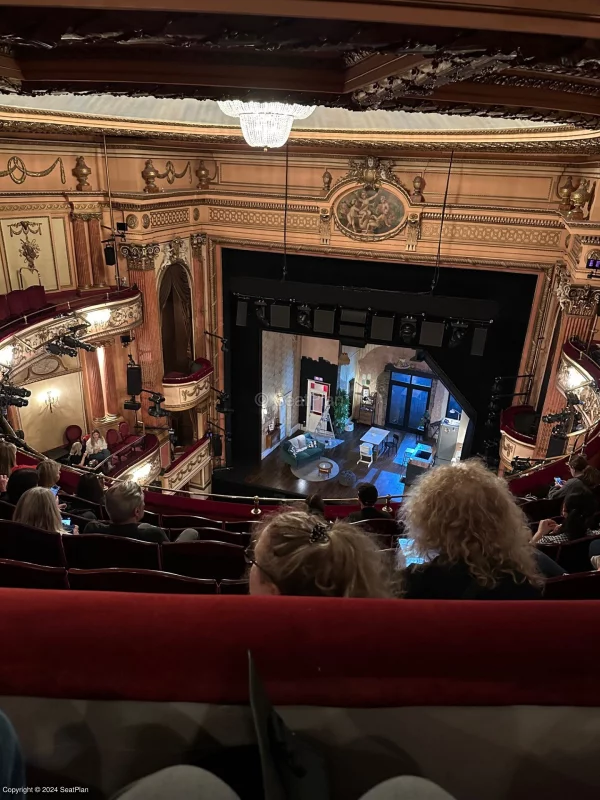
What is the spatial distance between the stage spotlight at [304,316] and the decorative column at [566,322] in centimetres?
413

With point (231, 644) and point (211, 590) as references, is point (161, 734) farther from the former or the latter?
point (211, 590)

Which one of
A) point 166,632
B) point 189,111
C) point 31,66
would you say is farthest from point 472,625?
point 189,111

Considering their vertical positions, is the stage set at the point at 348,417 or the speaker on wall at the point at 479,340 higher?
the speaker on wall at the point at 479,340

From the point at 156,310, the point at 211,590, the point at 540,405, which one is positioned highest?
the point at 211,590

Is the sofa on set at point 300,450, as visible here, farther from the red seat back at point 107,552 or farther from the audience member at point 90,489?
the red seat back at point 107,552

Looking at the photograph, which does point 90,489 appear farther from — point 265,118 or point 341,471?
point 341,471

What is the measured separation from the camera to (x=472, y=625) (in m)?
0.90

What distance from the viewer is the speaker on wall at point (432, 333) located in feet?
28.8

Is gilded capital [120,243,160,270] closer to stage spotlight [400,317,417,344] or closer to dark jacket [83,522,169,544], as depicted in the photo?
stage spotlight [400,317,417,344]

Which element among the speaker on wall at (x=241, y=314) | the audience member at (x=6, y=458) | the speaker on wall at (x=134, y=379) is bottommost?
the speaker on wall at (x=134, y=379)

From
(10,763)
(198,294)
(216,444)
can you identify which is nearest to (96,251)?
(198,294)

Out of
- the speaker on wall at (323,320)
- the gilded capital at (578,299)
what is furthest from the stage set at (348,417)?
the gilded capital at (578,299)

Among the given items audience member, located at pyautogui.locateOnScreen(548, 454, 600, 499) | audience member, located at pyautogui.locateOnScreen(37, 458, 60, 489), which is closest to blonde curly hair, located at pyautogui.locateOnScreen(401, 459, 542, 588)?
audience member, located at pyautogui.locateOnScreen(548, 454, 600, 499)

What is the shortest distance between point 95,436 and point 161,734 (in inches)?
331
